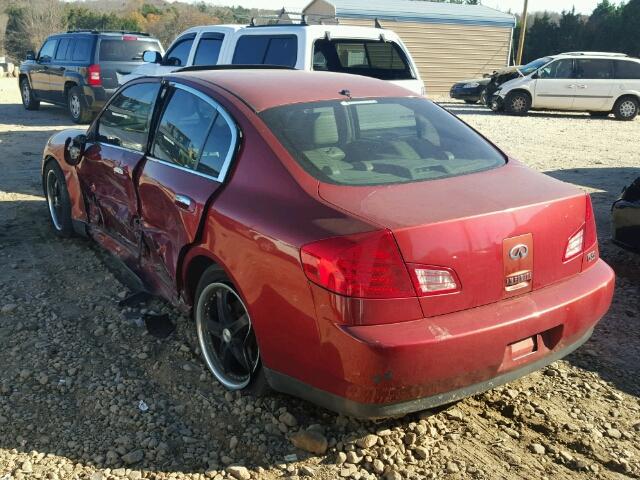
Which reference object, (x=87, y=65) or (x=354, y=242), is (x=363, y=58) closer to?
(x=354, y=242)

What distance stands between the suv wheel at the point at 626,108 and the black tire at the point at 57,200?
1602 cm

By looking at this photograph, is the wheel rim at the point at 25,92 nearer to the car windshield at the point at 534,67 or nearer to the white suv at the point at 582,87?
the white suv at the point at 582,87

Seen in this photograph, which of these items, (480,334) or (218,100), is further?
(218,100)

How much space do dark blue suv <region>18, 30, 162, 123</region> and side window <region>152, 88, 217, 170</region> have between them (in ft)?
31.5

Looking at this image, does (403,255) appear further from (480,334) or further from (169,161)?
(169,161)

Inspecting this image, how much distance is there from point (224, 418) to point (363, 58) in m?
5.83

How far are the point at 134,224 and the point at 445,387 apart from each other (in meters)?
2.46

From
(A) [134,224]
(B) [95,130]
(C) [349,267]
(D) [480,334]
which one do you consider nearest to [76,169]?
(B) [95,130]

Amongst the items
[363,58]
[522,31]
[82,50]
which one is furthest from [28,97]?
[522,31]

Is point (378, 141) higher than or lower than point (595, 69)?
higher

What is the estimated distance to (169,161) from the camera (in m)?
3.80

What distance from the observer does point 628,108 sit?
1741cm

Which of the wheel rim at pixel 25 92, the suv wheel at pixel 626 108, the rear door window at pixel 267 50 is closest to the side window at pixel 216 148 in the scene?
the rear door window at pixel 267 50

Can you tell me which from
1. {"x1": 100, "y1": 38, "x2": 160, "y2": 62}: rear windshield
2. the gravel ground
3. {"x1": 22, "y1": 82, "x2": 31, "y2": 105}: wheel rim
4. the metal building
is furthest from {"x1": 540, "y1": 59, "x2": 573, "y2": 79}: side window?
the gravel ground
